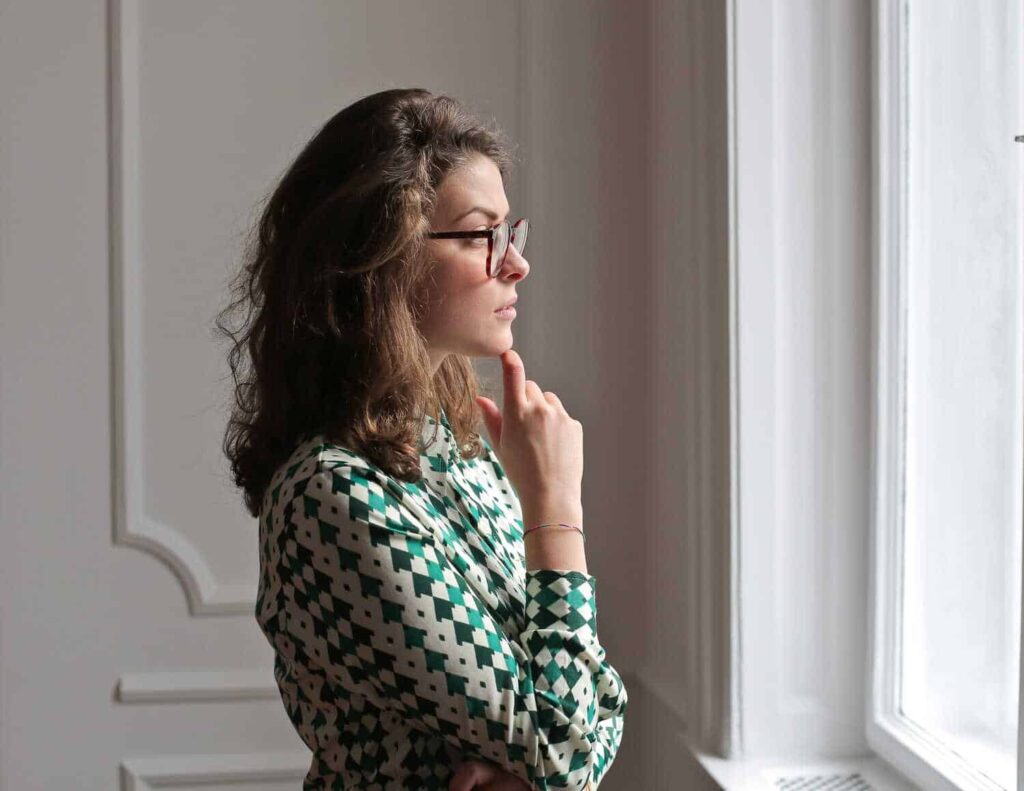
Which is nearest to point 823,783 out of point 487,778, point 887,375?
point 887,375

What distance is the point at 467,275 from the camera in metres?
1.06

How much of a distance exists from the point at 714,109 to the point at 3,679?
1463 mm

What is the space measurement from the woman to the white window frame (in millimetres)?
523

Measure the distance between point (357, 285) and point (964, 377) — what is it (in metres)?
0.72


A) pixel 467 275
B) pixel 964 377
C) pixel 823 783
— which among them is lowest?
pixel 823 783

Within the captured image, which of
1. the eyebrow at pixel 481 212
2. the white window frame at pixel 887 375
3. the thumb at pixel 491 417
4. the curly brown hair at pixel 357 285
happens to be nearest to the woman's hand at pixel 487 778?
the curly brown hair at pixel 357 285

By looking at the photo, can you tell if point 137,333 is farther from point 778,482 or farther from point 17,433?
point 778,482

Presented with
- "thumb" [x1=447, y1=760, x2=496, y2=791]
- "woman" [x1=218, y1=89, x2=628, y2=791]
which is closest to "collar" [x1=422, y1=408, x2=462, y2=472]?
"woman" [x1=218, y1=89, x2=628, y2=791]

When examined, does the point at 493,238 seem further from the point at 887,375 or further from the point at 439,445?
the point at 887,375

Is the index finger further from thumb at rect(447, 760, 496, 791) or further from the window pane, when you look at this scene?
the window pane

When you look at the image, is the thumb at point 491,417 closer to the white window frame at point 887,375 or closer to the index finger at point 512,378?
the index finger at point 512,378

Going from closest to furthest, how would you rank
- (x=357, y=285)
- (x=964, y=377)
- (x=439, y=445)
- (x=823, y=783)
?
(x=357, y=285), (x=439, y=445), (x=964, y=377), (x=823, y=783)

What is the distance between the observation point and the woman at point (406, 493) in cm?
91

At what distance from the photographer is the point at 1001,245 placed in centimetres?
116
